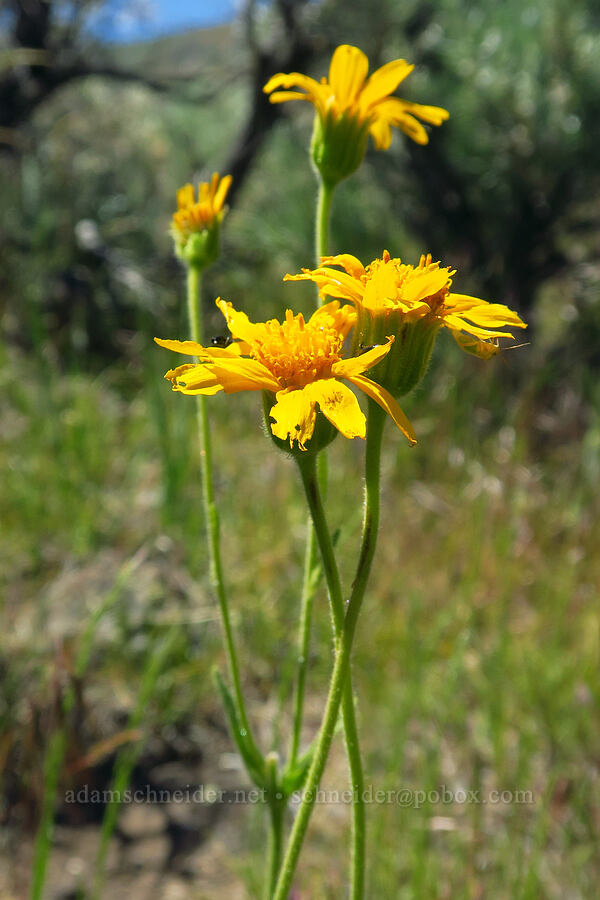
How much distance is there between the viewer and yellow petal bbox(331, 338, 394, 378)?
0.95m

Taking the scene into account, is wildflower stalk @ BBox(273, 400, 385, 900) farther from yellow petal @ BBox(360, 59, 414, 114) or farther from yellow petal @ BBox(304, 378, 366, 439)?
yellow petal @ BBox(360, 59, 414, 114)

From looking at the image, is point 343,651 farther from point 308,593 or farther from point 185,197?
point 185,197

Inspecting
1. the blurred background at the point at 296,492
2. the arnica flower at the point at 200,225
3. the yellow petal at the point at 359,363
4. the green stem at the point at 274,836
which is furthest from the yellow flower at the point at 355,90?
the green stem at the point at 274,836

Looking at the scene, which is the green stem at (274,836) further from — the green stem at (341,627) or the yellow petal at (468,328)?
the yellow petal at (468,328)

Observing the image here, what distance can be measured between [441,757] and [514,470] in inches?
62.3

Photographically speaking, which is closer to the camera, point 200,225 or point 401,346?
point 401,346

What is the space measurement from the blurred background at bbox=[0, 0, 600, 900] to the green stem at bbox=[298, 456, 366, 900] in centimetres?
63

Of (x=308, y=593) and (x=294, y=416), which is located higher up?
(x=294, y=416)

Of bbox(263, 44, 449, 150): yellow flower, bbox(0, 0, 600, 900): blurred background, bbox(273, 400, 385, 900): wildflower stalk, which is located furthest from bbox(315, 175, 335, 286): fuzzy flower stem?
bbox(0, 0, 600, 900): blurred background

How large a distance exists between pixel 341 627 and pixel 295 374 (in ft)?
1.10

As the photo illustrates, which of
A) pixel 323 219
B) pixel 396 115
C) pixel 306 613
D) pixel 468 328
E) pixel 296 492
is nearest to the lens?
pixel 468 328

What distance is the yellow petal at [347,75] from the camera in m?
1.39

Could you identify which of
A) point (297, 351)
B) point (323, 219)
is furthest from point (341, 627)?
point (323, 219)

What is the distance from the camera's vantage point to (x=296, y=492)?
3547mm
